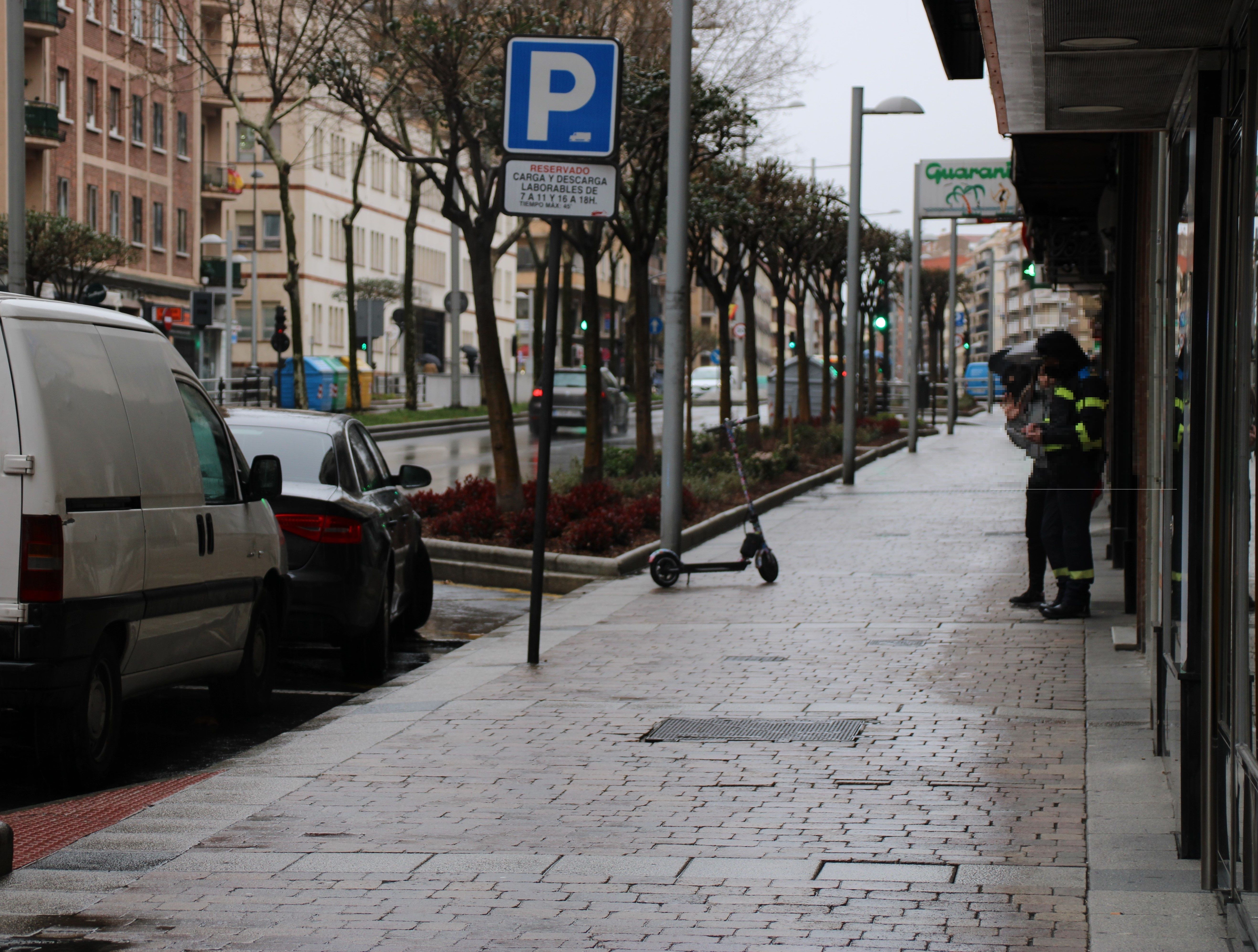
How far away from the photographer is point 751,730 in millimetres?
→ 8141

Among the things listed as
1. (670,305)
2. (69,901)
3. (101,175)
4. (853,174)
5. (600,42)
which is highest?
(101,175)

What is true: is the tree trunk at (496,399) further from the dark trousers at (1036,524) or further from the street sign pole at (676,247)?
the dark trousers at (1036,524)

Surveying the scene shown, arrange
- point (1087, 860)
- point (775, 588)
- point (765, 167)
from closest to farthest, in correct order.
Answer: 1. point (1087, 860)
2. point (775, 588)
3. point (765, 167)

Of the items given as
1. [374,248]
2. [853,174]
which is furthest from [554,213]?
[374,248]

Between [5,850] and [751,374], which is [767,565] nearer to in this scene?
[5,850]

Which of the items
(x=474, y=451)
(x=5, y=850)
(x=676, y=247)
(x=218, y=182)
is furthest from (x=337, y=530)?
(x=218, y=182)

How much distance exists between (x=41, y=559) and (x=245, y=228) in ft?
249

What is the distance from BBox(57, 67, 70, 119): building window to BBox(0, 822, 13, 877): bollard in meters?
49.5

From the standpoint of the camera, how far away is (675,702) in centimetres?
889

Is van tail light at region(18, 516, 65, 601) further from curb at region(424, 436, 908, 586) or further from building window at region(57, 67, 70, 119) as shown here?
building window at region(57, 67, 70, 119)

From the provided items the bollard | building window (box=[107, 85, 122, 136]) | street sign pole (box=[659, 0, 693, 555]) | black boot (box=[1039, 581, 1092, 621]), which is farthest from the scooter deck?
building window (box=[107, 85, 122, 136])

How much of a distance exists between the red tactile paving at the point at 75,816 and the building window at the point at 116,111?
51943 millimetres

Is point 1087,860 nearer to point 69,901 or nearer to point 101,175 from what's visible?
point 69,901

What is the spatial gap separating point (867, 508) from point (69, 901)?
58.7 ft
